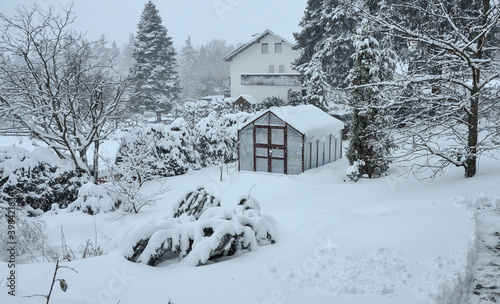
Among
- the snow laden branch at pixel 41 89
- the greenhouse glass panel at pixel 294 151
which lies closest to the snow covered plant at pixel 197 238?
the snow laden branch at pixel 41 89

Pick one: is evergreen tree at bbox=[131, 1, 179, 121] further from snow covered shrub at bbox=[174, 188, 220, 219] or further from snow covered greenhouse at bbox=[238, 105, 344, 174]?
snow covered shrub at bbox=[174, 188, 220, 219]

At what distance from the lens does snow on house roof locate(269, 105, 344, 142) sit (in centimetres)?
1681

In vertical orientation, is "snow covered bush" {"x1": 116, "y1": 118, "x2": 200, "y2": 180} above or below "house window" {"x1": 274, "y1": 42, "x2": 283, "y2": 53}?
below

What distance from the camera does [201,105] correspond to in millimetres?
30094

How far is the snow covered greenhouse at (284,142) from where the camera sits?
55.2ft

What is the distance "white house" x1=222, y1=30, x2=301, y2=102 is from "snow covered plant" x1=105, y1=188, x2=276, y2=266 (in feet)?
93.6

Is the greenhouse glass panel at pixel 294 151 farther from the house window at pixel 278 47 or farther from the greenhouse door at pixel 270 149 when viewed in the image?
the house window at pixel 278 47

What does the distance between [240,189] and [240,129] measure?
3670 millimetres

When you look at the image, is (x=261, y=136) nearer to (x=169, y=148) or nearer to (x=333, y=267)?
(x=169, y=148)

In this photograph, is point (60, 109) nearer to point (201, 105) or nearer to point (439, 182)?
point (439, 182)

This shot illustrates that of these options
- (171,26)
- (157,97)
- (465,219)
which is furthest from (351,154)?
(171,26)

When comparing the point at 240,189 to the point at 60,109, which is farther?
→ the point at 240,189

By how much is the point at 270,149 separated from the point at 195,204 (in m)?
10.2

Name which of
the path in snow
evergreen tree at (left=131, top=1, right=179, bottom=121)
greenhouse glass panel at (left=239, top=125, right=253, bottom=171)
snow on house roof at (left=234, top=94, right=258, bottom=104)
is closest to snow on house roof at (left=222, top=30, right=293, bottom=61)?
snow on house roof at (left=234, top=94, right=258, bottom=104)
